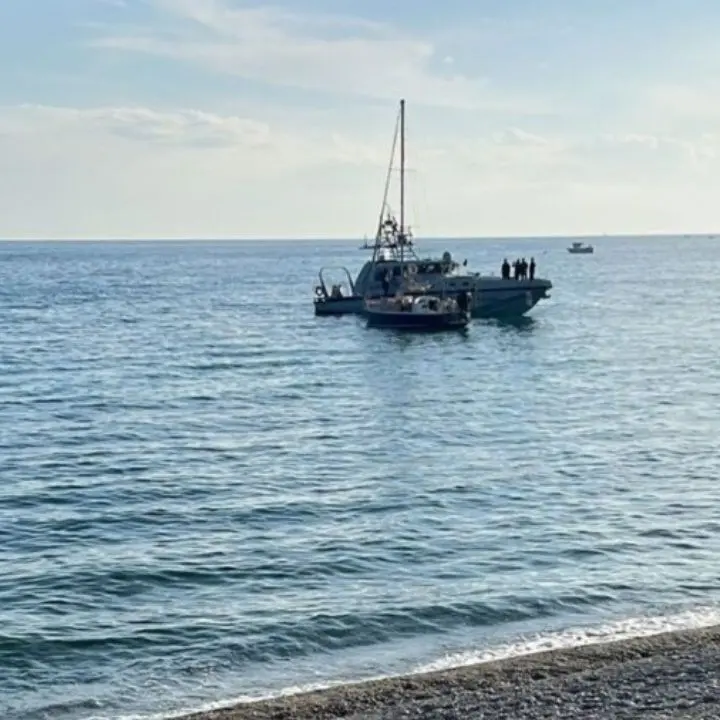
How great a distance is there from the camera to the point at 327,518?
2192cm

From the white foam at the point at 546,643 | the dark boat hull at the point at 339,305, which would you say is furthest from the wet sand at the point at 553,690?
the dark boat hull at the point at 339,305

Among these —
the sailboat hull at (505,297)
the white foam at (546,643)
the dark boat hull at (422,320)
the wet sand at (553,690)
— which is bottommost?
the white foam at (546,643)

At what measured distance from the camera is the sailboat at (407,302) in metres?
59.1

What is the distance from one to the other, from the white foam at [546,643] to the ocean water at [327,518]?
0.22 ft

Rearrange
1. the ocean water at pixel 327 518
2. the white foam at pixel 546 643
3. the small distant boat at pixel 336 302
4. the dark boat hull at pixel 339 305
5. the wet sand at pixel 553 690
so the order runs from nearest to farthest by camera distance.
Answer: the wet sand at pixel 553 690 → the white foam at pixel 546 643 → the ocean water at pixel 327 518 → the dark boat hull at pixel 339 305 → the small distant boat at pixel 336 302

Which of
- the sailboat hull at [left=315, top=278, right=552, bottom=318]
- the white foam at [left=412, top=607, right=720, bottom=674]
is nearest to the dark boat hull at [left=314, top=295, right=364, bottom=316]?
the sailboat hull at [left=315, top=278, right=552, bottom=318]

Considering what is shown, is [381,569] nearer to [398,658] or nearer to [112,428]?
[398,658]

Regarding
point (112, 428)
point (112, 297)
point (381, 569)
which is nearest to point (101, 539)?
point (381, 569)

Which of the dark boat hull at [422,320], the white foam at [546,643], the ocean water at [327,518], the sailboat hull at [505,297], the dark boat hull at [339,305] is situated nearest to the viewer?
the white foam at [546,643]

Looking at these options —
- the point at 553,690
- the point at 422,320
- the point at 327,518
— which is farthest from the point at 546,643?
the point at 422,320

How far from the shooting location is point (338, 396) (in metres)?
40.1

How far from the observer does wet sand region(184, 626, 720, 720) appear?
11039 mm

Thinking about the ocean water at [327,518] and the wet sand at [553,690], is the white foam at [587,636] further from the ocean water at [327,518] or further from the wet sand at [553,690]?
the wet sand at [553,690]

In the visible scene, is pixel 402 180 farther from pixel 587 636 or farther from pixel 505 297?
pixel 587 636
